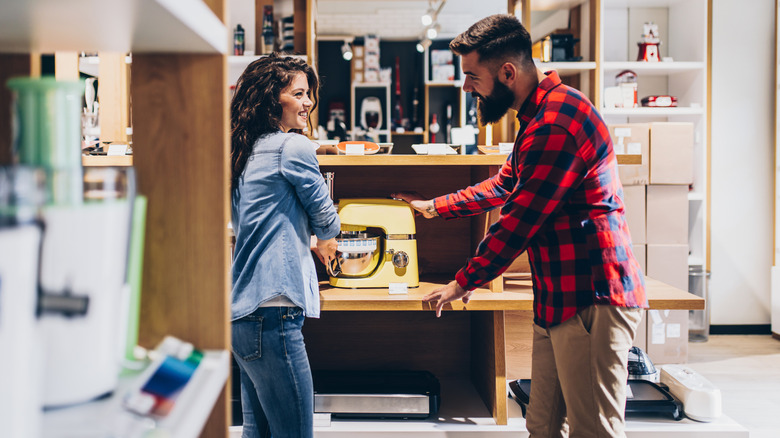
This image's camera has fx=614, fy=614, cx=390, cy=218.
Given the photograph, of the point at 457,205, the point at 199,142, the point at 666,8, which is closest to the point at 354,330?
the point at 457,205

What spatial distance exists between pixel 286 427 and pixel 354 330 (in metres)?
1.12

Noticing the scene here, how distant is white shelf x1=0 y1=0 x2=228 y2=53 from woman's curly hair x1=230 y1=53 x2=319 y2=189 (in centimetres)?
100

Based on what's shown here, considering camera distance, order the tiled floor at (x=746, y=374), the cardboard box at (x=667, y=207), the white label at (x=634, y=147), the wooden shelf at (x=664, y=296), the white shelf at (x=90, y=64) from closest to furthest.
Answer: the wooden shelf at (x=664, y=296) → the tiled floor at (x=746, y=374) → the white shelf at (x=90, y=64) → the white label at (x=634, y=147) → the cardboard box at (x=667, y=207)

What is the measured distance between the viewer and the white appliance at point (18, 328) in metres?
0.34

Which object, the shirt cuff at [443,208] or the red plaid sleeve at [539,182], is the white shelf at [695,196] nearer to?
the shirt cuff at [443,208]

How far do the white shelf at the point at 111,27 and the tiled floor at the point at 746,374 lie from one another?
3388 mm

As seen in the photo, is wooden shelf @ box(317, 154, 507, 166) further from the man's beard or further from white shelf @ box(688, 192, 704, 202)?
white shelf @ box(688, 192, 704, 202)

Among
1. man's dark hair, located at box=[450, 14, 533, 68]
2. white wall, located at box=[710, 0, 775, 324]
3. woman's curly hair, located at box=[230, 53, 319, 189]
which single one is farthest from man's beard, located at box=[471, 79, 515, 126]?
white wall, located at box=[710, 0, 775, 324]

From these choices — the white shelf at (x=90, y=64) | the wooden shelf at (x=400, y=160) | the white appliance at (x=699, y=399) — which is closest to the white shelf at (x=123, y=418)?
the wooden shelf at (x=400, y=160)

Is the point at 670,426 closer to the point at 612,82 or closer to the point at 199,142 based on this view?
the point at 199,142

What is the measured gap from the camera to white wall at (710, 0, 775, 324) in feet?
17.3

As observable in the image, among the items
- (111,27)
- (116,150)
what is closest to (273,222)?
(116,150)

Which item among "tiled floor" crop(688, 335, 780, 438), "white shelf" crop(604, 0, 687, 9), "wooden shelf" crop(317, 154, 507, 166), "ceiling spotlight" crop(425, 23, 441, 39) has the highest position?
"white shelf" crop(604, 0, 687, 9)

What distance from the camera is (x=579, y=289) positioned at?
1.57m
